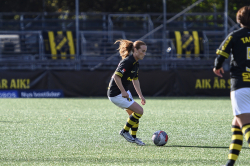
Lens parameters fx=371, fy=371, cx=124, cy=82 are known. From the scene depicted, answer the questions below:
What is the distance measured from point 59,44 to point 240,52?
719 inches

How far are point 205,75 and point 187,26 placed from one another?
7.82m

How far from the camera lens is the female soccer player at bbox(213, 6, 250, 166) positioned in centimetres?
417

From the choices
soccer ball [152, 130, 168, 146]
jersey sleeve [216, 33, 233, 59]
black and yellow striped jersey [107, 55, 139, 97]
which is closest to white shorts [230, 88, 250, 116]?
jersey sleeve [216, 33, 233, 59]

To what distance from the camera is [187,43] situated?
72.8 feet

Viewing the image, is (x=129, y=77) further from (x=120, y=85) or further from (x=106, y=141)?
(x=106, y=141)

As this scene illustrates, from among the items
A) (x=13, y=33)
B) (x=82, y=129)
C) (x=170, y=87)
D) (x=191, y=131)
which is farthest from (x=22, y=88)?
(x=191, y=131)

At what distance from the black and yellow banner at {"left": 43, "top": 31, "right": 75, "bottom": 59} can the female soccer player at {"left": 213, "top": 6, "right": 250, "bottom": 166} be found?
699 inches

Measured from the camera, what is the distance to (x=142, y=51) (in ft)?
20.4

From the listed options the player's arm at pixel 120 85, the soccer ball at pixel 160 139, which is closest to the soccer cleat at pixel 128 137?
the soccer ball at pixel 160 139

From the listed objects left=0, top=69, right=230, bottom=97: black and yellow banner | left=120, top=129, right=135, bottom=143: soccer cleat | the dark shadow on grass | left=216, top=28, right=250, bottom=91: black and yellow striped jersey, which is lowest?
left=0, top=69, right=230, bottom=97: black and yellow banner

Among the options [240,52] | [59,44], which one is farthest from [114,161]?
[59,44]

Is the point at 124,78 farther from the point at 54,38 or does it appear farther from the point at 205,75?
the point at 54,38

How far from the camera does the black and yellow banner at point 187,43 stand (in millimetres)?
22094

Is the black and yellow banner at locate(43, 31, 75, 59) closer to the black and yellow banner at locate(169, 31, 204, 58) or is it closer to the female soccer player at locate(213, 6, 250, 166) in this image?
the black and yellow banner at locate(169, 31, 204, 58)
